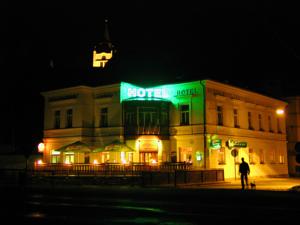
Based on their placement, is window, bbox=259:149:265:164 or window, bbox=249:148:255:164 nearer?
window, bbox=249:148:255:164

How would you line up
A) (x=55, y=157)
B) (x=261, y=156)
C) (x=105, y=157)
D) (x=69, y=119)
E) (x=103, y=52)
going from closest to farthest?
1. (x=105, y=157)
2. (x=69, y=119)
3. (x=55, y=157)
4. (x=261, y=156)
5. (x=103, y=52)

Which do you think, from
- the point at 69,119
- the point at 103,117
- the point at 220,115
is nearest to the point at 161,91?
the point at 220,115

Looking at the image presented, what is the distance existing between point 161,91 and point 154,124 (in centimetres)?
348

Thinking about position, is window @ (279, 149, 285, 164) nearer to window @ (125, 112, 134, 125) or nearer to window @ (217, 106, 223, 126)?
window @ (217, 106, 223, 126)

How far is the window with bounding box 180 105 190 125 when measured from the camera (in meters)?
38.2

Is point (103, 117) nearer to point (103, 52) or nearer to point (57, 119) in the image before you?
point (57, 119)

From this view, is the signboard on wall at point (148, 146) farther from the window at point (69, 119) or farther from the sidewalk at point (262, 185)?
the window at point (69, 119)

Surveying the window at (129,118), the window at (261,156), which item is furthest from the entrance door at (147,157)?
the window at (261,156)

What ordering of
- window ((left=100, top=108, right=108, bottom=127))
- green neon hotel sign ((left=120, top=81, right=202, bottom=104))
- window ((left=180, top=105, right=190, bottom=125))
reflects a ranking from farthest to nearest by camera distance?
window ((left=100, top=108, right=108, bottom=127)), window ((left=180, top=105, right=190, bottom=125)), green neon hotel sign ((left=120, top=81, right=202, bottom=104))

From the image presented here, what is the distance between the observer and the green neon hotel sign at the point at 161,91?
1485 inches

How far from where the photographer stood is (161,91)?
3906cm

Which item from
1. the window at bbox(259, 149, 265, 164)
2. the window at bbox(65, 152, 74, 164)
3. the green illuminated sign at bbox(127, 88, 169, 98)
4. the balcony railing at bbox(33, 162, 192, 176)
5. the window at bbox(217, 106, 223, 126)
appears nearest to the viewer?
the balcony railing at bbox(33, 162, 192, 176)

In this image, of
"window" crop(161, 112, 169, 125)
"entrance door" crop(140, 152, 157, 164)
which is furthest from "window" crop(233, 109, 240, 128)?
"entrance door" crop(140, 152, 157, 164)

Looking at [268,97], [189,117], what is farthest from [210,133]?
[268,97]
